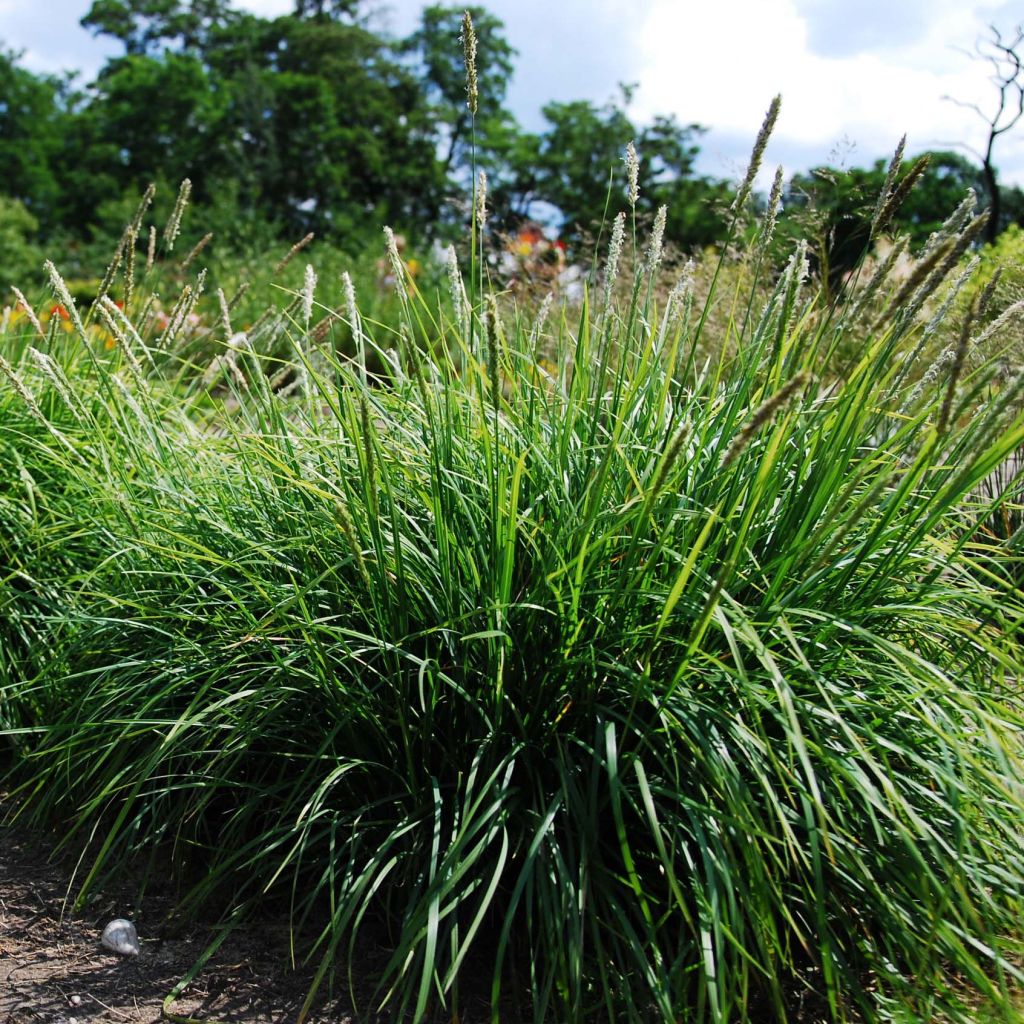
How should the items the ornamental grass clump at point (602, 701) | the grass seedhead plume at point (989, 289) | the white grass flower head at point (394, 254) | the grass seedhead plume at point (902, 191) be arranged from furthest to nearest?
1. the grass seedhead plume at point (989, 289)
2. the white grass flower head at point (394, 254)
3. the grass seedhead plume at point (902, 191)
4. the ornamental grass clump at point (602, 701)

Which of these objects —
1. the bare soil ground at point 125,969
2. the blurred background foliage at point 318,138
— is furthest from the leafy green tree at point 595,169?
the bare soil ground at point 125,969

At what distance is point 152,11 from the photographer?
31.8 meters

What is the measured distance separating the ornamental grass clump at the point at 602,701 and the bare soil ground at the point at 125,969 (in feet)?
0.26

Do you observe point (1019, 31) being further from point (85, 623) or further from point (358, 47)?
point (358, 47)

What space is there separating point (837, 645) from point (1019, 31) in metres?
4.34

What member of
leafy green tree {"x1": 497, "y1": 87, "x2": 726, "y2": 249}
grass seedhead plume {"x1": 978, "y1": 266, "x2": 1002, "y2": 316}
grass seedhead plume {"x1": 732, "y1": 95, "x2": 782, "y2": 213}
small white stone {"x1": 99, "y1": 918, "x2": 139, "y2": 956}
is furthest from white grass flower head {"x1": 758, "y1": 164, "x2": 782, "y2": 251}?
leafy green tree {"x1": 497, "y1": 87, "x2": 726, "y2": 249}

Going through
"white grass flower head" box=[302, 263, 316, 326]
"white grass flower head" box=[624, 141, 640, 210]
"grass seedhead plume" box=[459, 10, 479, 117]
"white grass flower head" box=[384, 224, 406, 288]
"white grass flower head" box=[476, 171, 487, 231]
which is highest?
"grass seedhead plume" box=[459, 10, 479, 117]

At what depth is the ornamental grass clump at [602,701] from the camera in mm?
1822

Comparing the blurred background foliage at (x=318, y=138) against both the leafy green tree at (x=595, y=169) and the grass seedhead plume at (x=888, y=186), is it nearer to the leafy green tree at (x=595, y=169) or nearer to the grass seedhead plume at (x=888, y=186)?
the leafy green tree at (x=595, y=169)

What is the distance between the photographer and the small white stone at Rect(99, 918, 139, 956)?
2223mm

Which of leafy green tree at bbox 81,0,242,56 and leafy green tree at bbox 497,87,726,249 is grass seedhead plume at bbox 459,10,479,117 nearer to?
leafy green tree at bbox 497,87,726,249

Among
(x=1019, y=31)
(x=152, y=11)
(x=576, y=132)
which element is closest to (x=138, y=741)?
(x=1019, y=31)

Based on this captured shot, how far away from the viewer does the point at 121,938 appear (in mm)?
2234

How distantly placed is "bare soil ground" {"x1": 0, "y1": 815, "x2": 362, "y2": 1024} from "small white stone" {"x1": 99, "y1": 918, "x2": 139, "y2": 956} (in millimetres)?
15
